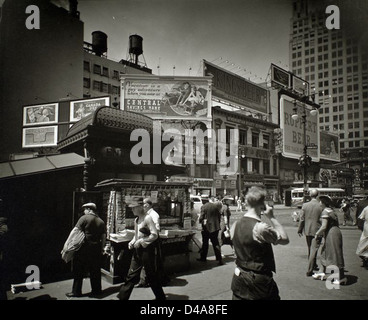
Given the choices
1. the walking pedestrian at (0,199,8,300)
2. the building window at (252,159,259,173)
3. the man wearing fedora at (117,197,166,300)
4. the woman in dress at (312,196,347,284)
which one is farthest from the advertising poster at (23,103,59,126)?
the building window at (252,159,259,173)

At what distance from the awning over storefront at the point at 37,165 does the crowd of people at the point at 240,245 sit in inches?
82.6

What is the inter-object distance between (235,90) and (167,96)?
11.9m

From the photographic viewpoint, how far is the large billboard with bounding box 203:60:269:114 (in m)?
35.3

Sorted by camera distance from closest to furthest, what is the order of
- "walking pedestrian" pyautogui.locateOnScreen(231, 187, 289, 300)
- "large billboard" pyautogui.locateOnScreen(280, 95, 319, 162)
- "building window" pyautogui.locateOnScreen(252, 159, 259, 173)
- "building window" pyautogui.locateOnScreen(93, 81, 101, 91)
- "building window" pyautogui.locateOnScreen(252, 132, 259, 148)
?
"walking pedestrian" pyautogui.locateOnScreen(231, 187, 289, 300), "building window" pyautogui.locateOnScreen(252, 159, 259, 173), "building window" pyautogui.locateOnScreen(252, 132, 259, 148), "building window" pyautogui.locateOnScreen(93, 81, 101, 91), "large billboard" pyautogui.locateOnScreen(280, 95, 319, 162)

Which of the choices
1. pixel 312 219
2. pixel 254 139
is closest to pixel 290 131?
pixel 254 139

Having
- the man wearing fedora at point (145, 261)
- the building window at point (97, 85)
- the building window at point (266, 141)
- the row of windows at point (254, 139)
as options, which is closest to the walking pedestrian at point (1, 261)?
the man wearing fedora at point (145, 261)

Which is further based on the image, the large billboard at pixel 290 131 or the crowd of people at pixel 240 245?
the large billboard at pixel 290 131

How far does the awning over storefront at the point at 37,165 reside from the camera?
21.8 feet

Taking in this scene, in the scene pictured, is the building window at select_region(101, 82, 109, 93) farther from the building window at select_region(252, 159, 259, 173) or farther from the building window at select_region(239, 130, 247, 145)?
the building window at select_region(252, 159, 259, 173)

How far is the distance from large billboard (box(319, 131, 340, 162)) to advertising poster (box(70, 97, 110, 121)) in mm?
53362

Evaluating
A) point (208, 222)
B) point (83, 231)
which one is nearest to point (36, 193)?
point (83, 231)

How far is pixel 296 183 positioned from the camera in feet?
143

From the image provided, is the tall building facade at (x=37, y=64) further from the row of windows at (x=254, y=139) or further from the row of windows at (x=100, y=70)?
the row of windows at (x=100, y=70)

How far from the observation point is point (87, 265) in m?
5.04
